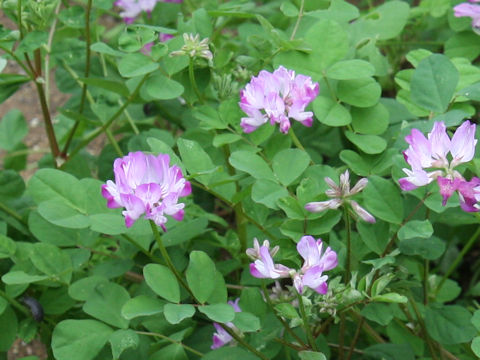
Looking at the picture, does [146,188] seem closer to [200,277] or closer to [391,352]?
[200,277]

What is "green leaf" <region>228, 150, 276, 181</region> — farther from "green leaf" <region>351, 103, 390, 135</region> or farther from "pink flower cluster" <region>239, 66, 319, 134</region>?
"green leaf" <region>351, 103, 390, 135</region>

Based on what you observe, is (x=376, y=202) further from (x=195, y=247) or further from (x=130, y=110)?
(x=130, y=110)

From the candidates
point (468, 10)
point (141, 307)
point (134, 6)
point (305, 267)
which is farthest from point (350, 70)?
point (134, 6)

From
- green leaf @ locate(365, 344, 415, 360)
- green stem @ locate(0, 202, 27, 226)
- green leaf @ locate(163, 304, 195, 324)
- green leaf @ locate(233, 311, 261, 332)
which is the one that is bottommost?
green leaf @ locate(365, 344, 415, 360)

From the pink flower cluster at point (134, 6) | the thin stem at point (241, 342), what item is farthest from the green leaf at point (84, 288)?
the pink flower cluster at point (134, 6)

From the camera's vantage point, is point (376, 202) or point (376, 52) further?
point (376, 52)

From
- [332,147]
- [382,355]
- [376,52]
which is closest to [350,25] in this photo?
[376,52]

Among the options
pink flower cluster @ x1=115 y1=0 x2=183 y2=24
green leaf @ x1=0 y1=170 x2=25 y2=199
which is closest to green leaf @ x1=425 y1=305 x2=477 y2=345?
green leaf @ x1=0 y1=170 x2=25 y2=199
